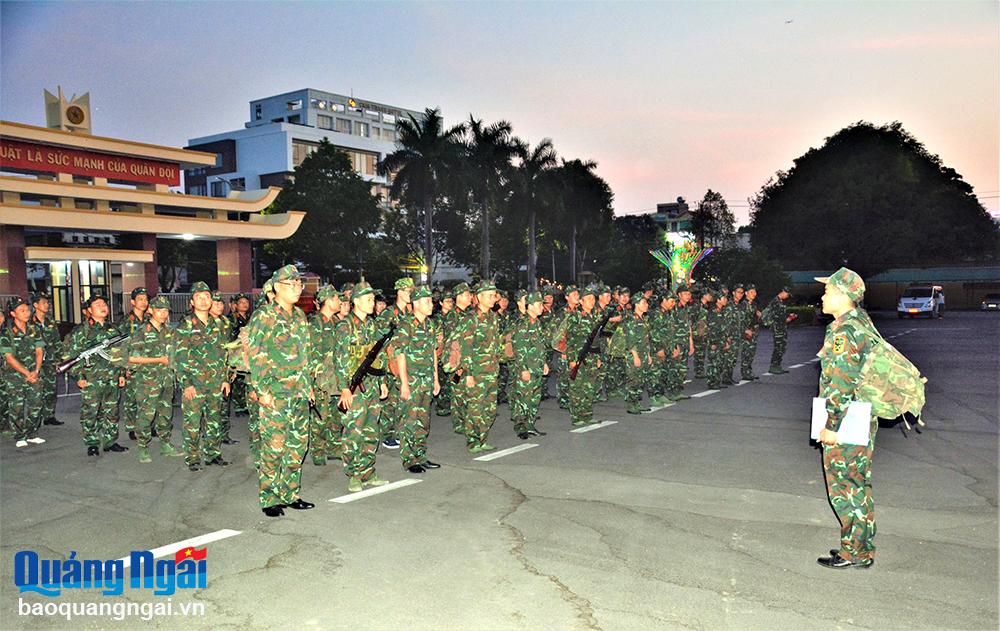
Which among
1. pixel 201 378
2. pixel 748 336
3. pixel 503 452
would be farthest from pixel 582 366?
pixel 748 336

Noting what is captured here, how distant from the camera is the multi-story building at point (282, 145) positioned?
7756cm

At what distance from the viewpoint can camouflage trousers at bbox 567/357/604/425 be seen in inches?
434

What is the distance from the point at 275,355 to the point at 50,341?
20.3 feet

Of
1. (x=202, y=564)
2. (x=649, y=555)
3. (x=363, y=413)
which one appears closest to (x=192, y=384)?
(x=363, y=413)

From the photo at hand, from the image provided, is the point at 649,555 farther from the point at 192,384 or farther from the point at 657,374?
the point at 657,374

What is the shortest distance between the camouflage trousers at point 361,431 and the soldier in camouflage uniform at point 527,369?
3066mm

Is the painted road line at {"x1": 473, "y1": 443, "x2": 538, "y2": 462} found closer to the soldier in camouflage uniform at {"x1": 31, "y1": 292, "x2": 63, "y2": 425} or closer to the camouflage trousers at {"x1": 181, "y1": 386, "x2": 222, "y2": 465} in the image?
the camouflage trousers at {"x1": 181, "y1": 386, "x2": 222, "y2": 465}

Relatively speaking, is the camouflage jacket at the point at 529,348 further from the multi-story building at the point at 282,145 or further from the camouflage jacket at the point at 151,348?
the multi-story building at the point at 282,145

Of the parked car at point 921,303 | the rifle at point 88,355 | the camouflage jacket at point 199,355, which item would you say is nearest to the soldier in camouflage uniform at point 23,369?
the rifle at point 88,355

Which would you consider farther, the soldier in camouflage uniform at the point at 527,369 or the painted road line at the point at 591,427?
the painted road line at the point at 591,427

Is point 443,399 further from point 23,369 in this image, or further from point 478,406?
point 23,369

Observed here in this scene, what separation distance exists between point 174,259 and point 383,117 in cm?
6569

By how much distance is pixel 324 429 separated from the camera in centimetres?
884

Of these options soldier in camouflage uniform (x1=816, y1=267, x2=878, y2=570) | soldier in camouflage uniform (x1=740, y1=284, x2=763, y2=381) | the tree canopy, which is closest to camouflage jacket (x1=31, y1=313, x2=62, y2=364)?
soldier in camouflage uniform (x1=816, y1=267, x2=878, y2=570)
